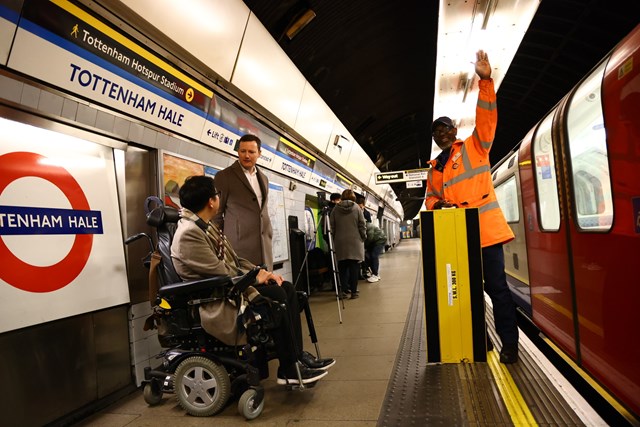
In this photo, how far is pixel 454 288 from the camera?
3.06m

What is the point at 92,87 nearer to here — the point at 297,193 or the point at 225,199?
the point at 225,199

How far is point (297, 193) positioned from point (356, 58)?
3.92m

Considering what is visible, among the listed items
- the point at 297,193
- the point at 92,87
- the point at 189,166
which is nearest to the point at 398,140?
the point at 297,193

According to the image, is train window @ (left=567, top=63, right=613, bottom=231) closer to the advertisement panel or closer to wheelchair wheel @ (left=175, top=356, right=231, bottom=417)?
wheelchair wheel @ (left=175, top=356, right=231, bottom=417)

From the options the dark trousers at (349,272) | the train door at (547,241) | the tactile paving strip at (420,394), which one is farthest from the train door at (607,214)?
the dark trousers at (349,272)

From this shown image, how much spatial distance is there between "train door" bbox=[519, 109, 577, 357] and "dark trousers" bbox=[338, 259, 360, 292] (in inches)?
129

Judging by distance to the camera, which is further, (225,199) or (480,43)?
(480,43)

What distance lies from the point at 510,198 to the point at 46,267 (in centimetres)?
544

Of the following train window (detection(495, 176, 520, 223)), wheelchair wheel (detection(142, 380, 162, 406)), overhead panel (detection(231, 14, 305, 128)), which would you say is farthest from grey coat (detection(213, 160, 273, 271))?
train window (detection(495, 176, 520, 223))

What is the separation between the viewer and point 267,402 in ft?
8.72

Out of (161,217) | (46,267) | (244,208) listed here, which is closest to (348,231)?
(244,208)

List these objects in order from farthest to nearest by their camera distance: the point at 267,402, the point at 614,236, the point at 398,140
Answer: the point at 398,140 → the point at 267,402 → the point at 614,236

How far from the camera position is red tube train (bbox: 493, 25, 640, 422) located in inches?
75.7

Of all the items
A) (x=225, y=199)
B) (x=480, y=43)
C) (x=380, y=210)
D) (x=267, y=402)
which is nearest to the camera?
(x=267, y=402)
